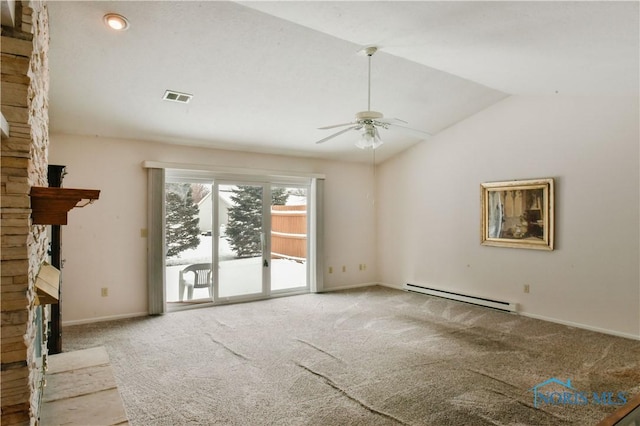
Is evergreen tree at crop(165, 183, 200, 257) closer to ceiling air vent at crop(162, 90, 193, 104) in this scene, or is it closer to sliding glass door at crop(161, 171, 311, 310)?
sliding glass door at crop(161, 171, 311, 310)

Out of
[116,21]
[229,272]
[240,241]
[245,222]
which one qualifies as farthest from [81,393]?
[245,222]

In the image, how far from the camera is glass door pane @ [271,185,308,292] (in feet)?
20.2

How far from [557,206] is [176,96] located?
4866 mm

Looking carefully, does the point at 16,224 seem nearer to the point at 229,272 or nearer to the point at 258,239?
the point at 229,272

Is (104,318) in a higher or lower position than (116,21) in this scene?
lower

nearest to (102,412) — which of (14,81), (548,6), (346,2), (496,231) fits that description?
(14,81)

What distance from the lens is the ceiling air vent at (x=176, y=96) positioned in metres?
3.90

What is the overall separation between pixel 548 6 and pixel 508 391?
284cm

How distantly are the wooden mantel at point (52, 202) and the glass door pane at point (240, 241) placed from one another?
13.2 feet

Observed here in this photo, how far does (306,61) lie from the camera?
3.65m

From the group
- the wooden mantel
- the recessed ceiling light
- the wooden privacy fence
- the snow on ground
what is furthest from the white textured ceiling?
the wooden mantel

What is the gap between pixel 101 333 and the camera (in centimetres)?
419

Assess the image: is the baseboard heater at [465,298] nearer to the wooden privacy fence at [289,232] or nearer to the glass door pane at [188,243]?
the wooden privacy fence at [289,232]

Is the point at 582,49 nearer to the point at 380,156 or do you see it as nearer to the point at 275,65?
the point at 275,65
